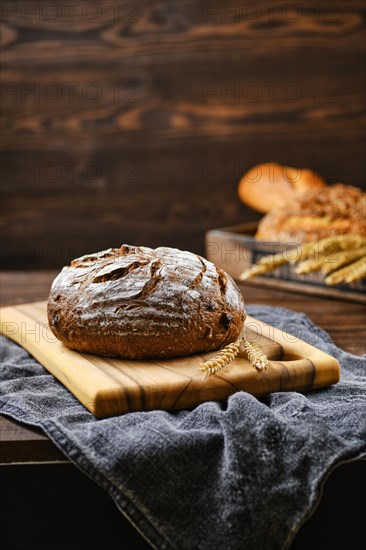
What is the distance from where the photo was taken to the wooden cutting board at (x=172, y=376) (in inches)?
38.1

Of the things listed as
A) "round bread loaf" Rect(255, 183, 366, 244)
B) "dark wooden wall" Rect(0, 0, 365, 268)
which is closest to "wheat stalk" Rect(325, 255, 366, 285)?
"round bread loaf" Rect(255, 183, 366, 244)

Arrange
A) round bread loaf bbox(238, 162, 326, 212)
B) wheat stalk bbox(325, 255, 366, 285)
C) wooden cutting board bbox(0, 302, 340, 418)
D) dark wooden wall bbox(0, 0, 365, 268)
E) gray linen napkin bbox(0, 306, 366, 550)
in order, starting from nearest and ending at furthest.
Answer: gray linen napkin bbox(0, 306, 366, 550) → wooden cutting board bbox(0, 302, 340, 418) → wheat stalk bbox(325, 255, 366, 285) → round bread loaf bbox(238, 162, 326, 212) → dark wooden wall bbox(0, 0, 365, 268)

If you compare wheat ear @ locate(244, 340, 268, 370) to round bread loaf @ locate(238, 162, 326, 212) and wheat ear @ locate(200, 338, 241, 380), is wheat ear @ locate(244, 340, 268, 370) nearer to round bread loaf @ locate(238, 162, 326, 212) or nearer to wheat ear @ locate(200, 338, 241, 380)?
wheat ear @ locate(200, 338, 241, 380)

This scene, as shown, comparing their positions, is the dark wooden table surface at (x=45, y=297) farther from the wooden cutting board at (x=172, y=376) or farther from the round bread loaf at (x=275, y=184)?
the round bread loaf at (x=275, y=184)

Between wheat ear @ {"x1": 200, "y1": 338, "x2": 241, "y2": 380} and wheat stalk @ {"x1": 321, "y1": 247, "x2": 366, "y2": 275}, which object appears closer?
wheat ear @ {"x1": 200, "y1": 338, "x2": 241, "y2": 380}

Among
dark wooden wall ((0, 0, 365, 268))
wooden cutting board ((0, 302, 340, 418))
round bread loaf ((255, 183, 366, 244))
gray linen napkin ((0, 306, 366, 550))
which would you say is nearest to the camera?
gray linen napkin ((0, 306, 366, 550))

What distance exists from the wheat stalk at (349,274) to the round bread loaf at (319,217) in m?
0.19

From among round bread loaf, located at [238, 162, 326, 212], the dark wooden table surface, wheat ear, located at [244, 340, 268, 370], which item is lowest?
the dark wooden table surface

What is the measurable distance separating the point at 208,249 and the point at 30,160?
75 cm

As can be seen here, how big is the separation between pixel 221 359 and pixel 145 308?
0.13m

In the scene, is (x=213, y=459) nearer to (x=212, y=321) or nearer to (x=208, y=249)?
(x=212, y=321)

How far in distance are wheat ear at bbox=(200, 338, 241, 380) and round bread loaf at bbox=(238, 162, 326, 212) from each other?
1.14 m

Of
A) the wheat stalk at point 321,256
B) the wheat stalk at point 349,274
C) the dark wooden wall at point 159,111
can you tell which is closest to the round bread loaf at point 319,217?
the wheat stalk at point 321,256

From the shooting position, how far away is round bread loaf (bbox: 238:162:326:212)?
2.18 meters
